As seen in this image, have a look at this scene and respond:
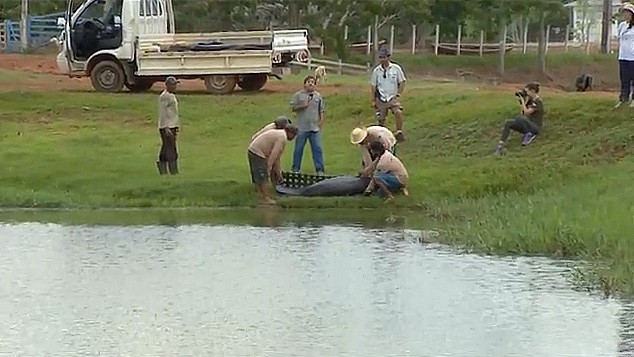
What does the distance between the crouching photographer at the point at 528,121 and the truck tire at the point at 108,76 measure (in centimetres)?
1407

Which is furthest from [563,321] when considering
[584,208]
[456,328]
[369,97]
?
[369,97]

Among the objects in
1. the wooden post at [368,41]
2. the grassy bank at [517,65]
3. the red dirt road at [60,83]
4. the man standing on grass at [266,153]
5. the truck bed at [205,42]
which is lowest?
the grassy bank at [517,65]

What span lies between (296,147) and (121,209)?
3293mm

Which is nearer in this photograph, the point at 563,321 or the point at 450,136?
the point at 563,321

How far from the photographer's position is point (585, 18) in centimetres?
7175

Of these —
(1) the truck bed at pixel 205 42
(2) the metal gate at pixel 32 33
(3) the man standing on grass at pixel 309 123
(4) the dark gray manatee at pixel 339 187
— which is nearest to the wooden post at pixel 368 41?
(2) the metal gate at pixel 32 33

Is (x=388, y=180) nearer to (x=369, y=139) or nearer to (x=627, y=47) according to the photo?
(x=369, y=139)

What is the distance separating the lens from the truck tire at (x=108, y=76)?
36531 mm

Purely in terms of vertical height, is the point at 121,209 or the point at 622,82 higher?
the point at 622,82

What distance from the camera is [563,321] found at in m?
12.5

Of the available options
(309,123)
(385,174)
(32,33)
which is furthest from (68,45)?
(32,33)

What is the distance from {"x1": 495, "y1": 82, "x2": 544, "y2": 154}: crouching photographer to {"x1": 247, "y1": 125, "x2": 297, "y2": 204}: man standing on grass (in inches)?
184

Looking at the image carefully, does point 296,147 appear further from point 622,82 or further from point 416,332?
point 416,332

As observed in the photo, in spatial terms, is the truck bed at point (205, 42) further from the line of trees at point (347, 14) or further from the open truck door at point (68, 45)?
the line of trees at point (347, 14)
